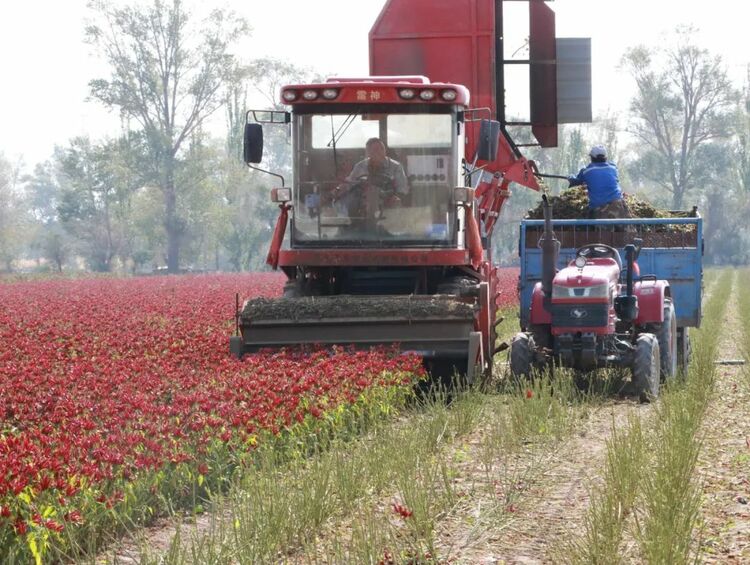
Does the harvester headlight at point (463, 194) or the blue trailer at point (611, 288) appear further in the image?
the harvester headlight at point (463, 194)

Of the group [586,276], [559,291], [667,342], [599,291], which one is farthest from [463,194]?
[667,342]

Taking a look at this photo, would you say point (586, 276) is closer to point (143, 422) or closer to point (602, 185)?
point (602, 185)

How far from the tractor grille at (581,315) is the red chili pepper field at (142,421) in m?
1.63

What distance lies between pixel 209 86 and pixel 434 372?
62.7 meters

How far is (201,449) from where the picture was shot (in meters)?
7.19

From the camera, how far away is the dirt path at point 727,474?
6.25 metres

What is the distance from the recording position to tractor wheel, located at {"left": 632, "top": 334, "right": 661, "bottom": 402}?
37.3ft

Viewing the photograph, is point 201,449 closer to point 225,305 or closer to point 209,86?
point 225,305

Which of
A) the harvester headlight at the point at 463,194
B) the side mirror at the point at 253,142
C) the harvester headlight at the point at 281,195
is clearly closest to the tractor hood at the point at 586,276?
the harvester headlight at the point at 463,194

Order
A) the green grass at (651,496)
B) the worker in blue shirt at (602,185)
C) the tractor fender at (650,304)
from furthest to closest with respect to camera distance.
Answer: the worker in blue shirt at (602,185) → the tractor fender at (650,304) → the green grass at (651,496)

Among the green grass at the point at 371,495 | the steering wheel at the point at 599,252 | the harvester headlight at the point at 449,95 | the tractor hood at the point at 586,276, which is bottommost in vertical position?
the green grass at the point at 371,495

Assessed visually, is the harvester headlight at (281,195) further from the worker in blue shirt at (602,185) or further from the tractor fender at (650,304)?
the tractor fender at (650,304)

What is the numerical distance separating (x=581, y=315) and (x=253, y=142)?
3.54 metres

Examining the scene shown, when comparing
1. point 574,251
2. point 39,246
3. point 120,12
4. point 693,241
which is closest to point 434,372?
point 574,251
